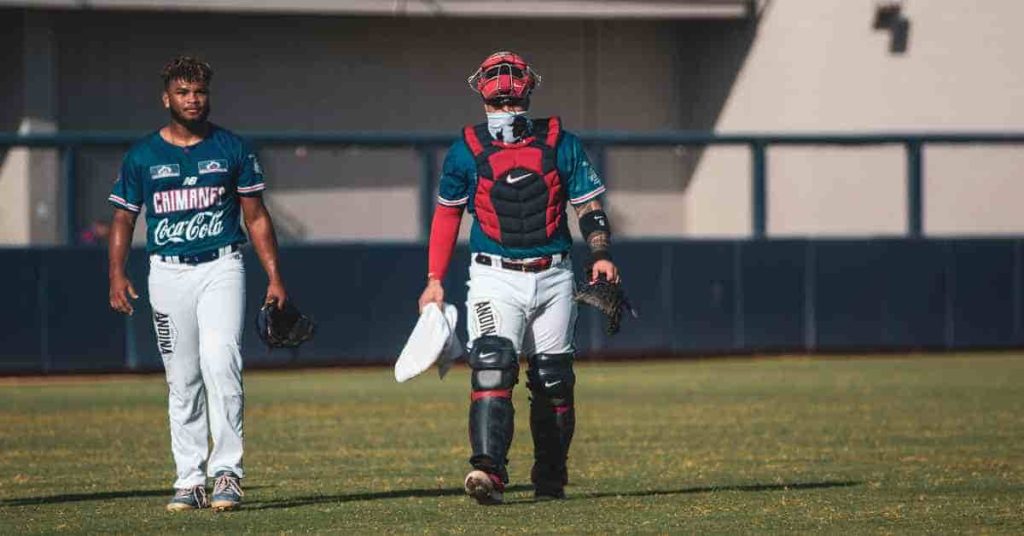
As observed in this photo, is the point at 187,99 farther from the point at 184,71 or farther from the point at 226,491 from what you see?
the point at 226,491

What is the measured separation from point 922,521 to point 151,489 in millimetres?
4094

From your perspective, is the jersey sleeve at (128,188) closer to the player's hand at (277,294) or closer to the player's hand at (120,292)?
the player's hand at (120,292)

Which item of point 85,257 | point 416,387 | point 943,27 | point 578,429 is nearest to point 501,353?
point 578,429

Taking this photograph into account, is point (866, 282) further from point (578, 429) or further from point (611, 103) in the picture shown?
point (578, 429)

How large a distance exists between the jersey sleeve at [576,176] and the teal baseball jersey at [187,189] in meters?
1.46

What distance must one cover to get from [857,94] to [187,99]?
19.1 meters

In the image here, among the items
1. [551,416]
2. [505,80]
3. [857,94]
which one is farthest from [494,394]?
[857,94]

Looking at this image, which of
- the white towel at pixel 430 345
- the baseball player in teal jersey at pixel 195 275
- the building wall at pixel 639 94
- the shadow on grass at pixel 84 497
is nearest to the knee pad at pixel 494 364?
the white towel at pixel 430 345

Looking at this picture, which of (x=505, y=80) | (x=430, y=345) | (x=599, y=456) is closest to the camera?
(x=430, y=345)

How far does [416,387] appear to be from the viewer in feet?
62.2

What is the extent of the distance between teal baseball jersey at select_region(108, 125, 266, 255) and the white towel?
1.01 m

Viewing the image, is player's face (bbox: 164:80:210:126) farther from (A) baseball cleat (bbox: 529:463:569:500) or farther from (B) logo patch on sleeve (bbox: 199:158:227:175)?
(A) baseball cleat (bbox: 529:463:569:500)

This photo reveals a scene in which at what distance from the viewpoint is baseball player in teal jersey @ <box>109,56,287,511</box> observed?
9359 mm

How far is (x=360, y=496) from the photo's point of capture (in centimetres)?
1015
